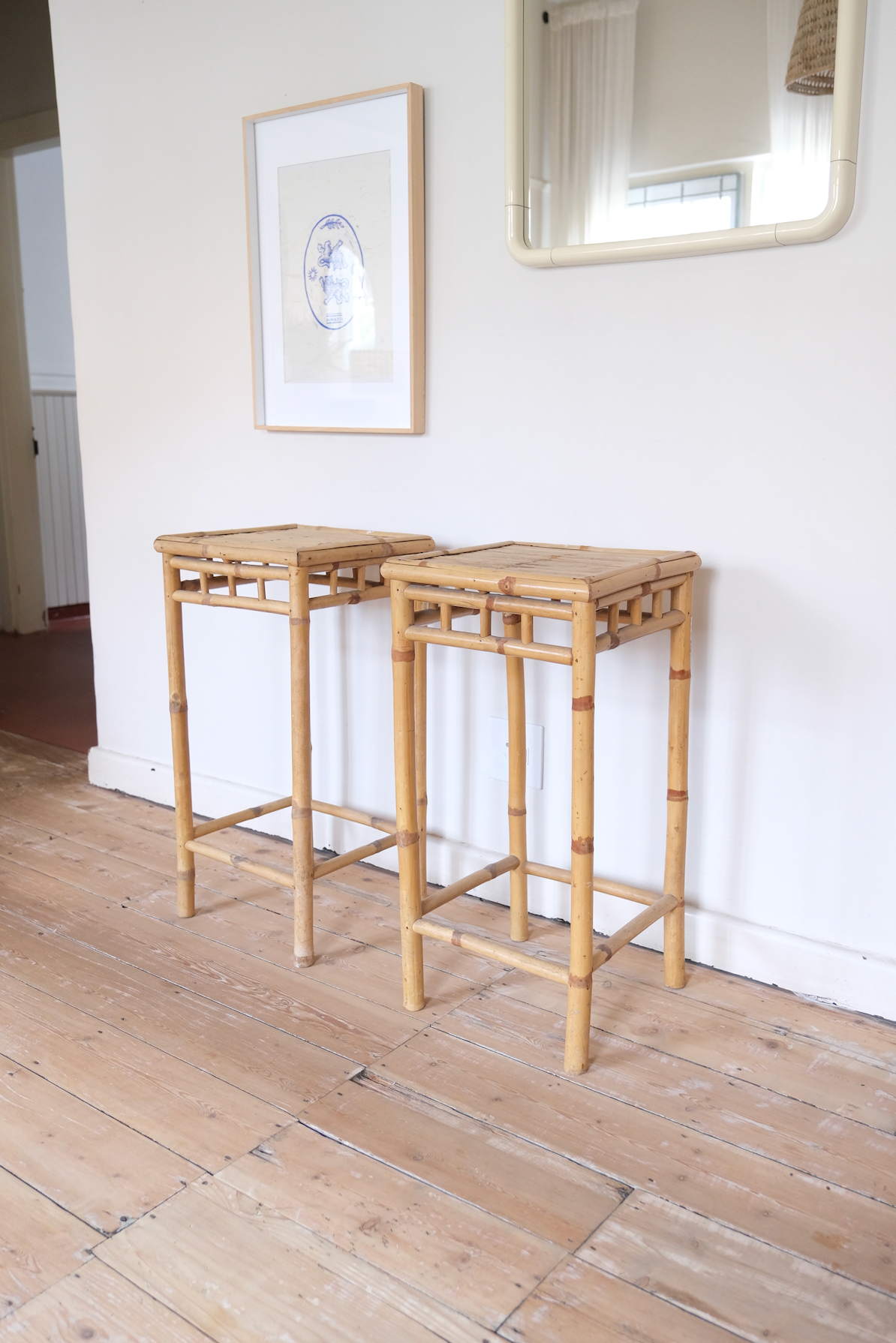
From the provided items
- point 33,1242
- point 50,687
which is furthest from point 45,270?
point 33,1242

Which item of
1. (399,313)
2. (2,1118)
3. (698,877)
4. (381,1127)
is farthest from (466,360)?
(2,1118)

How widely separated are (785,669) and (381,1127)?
0.98m

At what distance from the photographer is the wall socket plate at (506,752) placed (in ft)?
6.91

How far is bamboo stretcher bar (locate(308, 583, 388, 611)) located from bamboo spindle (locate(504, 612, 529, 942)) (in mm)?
270

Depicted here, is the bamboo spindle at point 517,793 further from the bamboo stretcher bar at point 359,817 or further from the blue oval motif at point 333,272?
the blue oval motif at point 333,272

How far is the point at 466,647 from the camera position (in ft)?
5.12

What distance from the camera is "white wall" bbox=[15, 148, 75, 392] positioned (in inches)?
207

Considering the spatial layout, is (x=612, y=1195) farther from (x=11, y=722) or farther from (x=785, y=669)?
(x=11, y=722)

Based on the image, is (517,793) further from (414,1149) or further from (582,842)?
(414,1149)

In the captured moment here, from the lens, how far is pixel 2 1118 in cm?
150

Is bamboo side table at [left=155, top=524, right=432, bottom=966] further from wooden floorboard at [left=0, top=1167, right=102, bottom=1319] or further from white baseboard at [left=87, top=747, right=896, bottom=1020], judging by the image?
wooden floorboard at [left=0, top=1167, right=102, bottom=1319]

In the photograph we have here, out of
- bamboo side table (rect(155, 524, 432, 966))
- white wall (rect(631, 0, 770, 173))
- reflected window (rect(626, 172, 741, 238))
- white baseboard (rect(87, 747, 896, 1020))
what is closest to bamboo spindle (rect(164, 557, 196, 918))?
bamboo side table (rect(155, 524, 432, 966))

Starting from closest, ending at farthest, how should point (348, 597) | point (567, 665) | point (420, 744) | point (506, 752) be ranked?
point (567, 665), point (348, 597), point (420, 744), point (506, 752)

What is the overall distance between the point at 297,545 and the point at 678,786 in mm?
788
